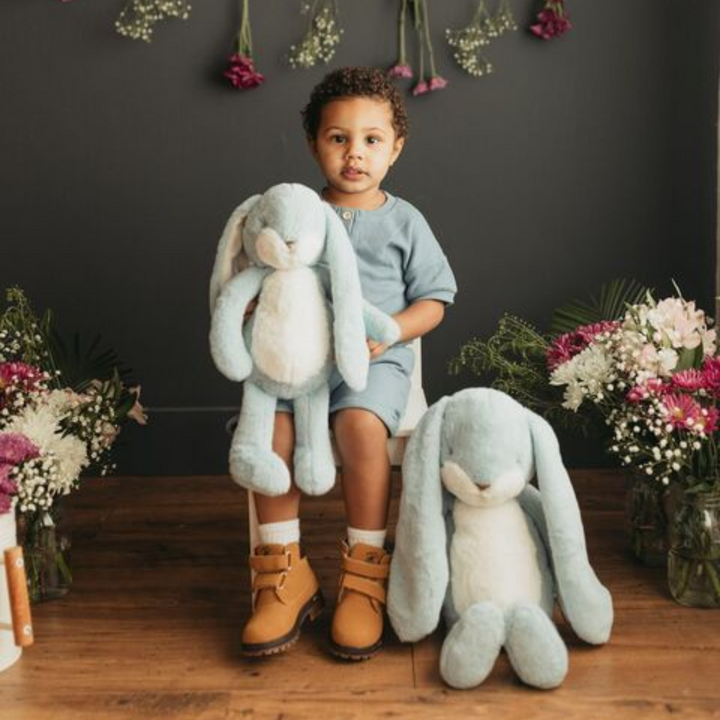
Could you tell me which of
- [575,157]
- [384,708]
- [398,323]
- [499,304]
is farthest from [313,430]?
[575,157]

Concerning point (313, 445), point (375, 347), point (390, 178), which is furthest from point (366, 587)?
point (390, 178)

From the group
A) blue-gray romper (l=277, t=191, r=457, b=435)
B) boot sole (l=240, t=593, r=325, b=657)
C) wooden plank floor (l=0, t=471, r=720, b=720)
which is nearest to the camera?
wooden plank floor (l=0, t=471, r=720, b=720)

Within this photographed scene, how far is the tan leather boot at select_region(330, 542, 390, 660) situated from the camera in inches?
64.6

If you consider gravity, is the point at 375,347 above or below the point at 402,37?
below

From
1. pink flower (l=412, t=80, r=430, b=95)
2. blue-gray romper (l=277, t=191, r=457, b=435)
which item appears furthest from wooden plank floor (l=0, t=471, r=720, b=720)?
pink flower (l=412, t=80, r=430, b=95)

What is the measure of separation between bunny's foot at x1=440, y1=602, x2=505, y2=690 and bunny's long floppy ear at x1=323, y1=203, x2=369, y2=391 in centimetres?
40

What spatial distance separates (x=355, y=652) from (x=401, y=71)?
1320 mm

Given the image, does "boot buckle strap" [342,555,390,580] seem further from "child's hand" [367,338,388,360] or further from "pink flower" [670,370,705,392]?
"pink flower" [670,370,705,392]

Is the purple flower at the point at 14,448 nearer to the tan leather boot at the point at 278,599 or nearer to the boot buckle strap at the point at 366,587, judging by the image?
the tan leather boot at the point at 278,599

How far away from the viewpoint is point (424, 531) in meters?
1.62

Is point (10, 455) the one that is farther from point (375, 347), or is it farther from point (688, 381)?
point (688, 381)

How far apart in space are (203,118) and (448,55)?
58cm

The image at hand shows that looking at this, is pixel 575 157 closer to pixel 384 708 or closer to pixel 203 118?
pixel 203 118

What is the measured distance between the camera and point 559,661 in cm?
154
